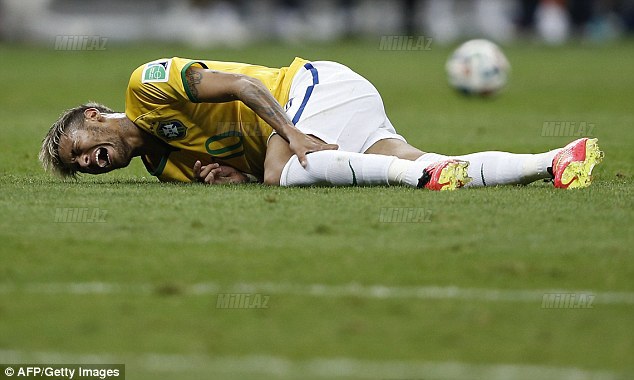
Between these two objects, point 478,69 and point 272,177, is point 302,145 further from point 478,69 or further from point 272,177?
point 478,69

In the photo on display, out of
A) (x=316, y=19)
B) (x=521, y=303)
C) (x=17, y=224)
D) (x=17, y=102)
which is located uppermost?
(x=521, y=303)

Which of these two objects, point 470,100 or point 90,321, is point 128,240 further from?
point 470,100

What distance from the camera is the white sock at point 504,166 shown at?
7.03 metres

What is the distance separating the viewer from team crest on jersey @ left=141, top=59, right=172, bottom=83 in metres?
7.33

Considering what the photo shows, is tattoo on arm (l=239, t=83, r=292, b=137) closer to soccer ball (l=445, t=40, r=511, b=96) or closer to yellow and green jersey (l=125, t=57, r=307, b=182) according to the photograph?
yellow and green jersey (l=125, t=57, r=307, b=182)

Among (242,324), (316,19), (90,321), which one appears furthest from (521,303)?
(316,19)

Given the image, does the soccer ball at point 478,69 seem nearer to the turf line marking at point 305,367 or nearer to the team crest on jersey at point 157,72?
the team crest on jersey at point 157,72

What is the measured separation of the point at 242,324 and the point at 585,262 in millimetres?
1735

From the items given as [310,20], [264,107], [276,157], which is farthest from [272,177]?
[310,20]

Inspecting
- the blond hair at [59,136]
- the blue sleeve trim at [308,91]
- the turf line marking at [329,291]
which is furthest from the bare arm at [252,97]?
the turf line marking at [329,291]

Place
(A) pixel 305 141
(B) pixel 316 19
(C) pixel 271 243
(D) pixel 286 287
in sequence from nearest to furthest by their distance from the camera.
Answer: (D) pixel 286 287, (C) pixel 271 243, (A) pixel 305 141, (B) pixel 316 19

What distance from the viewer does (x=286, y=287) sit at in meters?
5.11

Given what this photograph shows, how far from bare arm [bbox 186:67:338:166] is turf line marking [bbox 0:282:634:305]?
214cm

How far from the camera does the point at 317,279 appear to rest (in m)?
5.23
